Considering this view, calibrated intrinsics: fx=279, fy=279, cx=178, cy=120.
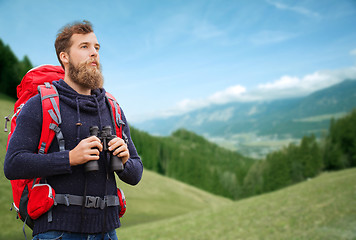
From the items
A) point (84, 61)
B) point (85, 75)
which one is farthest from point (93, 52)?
point (85, 75)

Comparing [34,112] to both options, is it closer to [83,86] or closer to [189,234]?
[83,86]

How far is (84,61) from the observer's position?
9.26 feet

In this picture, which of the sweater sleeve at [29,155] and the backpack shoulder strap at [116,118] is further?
the backpack shoulder strap at [116,118]

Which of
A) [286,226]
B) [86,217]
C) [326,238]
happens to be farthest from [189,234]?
[86,217]

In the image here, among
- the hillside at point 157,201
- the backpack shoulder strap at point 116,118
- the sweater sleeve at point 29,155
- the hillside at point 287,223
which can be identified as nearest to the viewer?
the sweater sleeve at point 29,155

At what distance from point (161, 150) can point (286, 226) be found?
87.7 m

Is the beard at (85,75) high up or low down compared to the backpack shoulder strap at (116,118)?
up

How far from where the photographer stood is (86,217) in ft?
8.46

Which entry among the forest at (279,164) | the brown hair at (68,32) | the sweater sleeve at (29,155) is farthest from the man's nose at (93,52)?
the forest at (279,164)

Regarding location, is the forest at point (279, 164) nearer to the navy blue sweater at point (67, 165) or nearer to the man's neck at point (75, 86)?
the man's neck at point (75, 86)

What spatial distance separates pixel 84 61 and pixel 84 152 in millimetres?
959

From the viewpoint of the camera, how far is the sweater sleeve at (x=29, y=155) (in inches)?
94.7

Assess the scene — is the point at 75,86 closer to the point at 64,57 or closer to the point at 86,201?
the point at 64,57

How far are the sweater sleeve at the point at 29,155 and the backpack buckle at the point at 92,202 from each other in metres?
0.33
